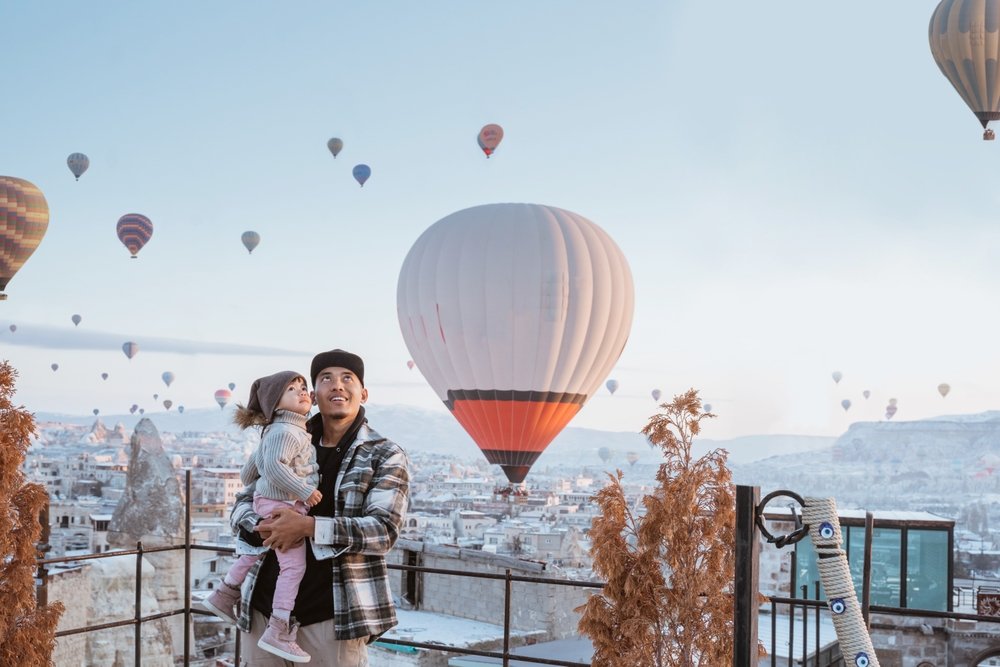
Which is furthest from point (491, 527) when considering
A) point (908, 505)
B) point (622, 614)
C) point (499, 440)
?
point (622, 614)

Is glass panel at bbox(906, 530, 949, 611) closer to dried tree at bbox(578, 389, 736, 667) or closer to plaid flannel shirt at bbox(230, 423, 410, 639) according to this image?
dried tree at bbox(578, 389, 736, 667)

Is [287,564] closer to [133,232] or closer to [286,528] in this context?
[286,528]

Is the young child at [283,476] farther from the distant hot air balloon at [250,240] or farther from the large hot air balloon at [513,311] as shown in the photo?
the distant hot air balloon at [250,240]

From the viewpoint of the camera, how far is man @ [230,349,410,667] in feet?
10.1

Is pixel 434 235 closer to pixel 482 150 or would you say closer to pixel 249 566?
pixel 482 150

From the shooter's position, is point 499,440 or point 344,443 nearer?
point 344,443

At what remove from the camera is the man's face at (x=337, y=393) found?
334 cm

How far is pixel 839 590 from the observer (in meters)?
2.51

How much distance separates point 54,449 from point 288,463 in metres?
119

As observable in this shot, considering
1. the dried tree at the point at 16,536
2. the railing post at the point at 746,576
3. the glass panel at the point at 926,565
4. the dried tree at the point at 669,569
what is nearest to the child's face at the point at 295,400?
the railing post at the point at 746,576

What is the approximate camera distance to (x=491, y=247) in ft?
62.1

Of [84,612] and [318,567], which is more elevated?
[318,567]

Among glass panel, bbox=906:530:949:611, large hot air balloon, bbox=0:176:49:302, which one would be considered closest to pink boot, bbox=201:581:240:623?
glass panel, bbox=906:530:949:611

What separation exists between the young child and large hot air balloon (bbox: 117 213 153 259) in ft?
113
